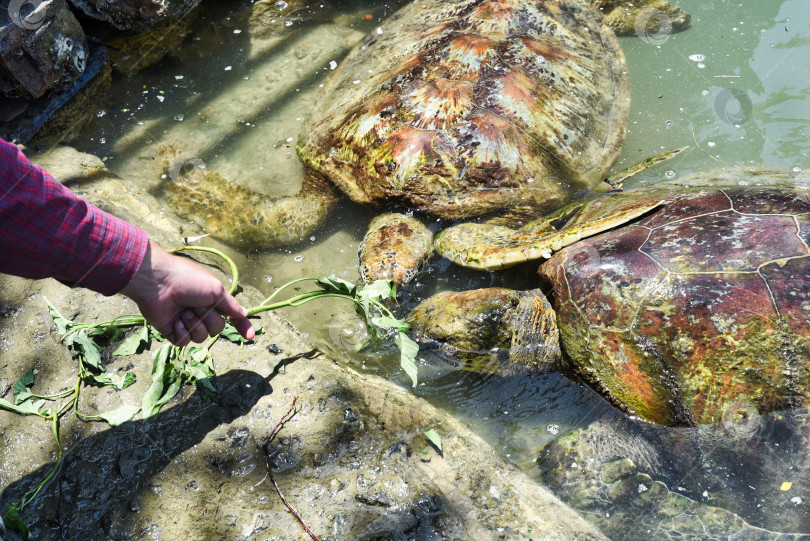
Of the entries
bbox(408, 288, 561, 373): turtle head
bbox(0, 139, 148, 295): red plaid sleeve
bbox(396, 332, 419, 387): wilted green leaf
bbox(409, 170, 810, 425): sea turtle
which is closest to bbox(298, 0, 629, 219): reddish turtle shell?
bbox(409, 170, 810, 425): sea turtle

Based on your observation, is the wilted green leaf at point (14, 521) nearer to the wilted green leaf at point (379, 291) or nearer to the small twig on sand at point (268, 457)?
the small twig on sand at point (268, 457)

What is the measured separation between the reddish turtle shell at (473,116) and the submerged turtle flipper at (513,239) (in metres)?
0.17

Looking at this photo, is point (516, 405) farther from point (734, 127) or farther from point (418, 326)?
point (734, 127)

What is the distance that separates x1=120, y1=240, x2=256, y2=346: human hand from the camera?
65.7 inches

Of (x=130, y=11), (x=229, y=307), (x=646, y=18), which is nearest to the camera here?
(x=229, y=307)

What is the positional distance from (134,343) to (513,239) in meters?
2.19

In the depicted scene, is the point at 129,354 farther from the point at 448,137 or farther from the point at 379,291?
the point at 448,137

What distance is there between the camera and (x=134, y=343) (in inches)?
92.1

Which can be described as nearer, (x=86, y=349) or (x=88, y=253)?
(x=88, y=253)

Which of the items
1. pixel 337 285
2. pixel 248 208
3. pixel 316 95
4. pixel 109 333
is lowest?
pixel 248 208

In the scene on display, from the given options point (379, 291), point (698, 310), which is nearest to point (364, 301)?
point (379, 291)

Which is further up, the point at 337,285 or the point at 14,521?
the point at 14,521

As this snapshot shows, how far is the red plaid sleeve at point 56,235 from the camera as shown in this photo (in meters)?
1.46

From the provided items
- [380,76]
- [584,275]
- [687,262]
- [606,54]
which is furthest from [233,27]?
[687,262]
